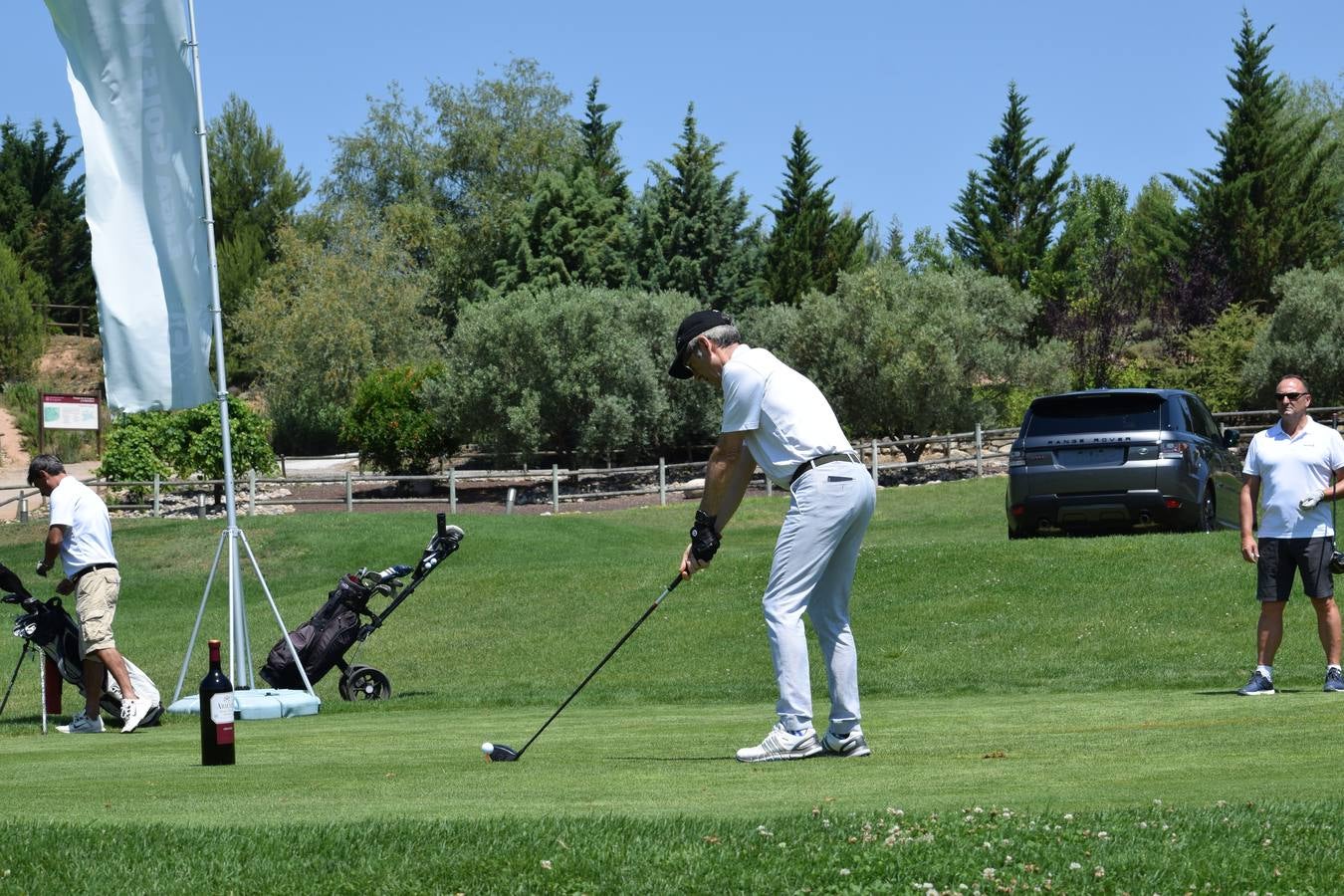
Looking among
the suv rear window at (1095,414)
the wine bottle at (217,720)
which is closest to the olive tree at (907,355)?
the suv rear window at (1095,414)

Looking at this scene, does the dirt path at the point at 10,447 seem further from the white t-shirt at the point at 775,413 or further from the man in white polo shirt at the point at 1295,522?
the white t-shirt at the point at 775,413

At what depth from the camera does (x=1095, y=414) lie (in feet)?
64.8

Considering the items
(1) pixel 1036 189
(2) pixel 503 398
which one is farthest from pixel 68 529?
(1) pixel 1036 189

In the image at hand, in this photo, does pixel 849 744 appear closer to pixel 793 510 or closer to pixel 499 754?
pixel 793 510

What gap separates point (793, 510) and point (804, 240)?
60.9m

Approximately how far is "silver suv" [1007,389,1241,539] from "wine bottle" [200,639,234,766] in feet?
41.5

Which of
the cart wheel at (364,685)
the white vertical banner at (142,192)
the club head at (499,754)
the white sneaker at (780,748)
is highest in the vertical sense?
the white vertical banner at (142,192)

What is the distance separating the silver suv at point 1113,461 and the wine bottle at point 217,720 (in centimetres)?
1266

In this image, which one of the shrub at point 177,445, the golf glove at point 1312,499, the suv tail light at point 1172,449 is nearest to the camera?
the golf glove at point 1312,499

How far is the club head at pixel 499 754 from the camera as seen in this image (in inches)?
326

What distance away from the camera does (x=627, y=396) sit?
53.9 metres

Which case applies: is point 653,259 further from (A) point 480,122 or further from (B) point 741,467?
(B) point 741,467

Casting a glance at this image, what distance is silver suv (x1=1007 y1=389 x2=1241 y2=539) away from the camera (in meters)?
19.6

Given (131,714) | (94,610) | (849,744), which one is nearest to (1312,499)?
(849,744)
